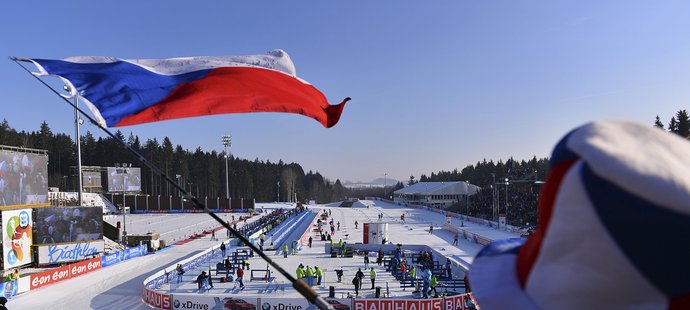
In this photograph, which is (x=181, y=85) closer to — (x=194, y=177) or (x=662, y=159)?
(x=662, y=159)

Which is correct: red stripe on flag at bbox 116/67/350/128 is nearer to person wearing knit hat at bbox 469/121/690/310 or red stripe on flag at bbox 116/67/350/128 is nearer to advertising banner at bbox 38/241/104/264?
person wearing knit hat at bbox 469/121/690/310

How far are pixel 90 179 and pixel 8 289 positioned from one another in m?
43.5

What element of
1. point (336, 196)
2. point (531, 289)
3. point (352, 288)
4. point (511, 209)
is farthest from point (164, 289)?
point (336, 196)

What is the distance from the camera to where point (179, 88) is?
586 centimetres

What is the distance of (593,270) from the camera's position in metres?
1.33

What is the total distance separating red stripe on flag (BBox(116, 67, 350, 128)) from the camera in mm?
5688

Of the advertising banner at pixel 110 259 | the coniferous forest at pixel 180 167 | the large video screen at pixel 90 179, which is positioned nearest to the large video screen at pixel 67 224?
the advertising banner at pixel 110 259

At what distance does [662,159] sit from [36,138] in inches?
4045

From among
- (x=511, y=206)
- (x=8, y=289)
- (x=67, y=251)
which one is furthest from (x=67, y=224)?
(x=511, y=206)

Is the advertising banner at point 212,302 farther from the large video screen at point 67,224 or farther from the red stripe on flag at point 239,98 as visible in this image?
the large video screen at point 67,224

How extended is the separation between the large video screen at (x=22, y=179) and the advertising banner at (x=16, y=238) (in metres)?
0.74

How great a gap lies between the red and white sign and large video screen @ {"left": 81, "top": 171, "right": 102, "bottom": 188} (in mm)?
46294

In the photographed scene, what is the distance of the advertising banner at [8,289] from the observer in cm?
1658

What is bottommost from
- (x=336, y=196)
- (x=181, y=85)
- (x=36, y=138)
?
(x=336, y=196)
